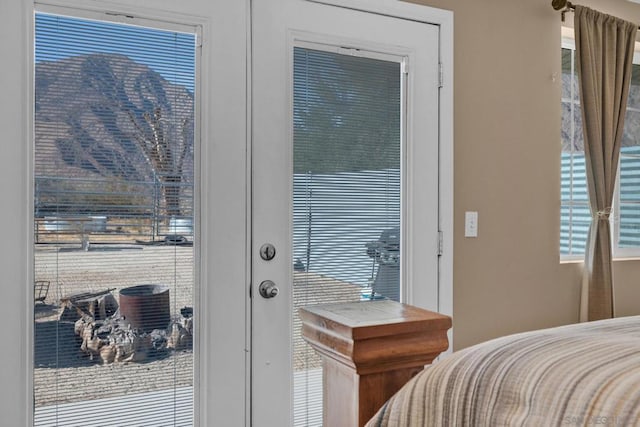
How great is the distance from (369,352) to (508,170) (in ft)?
6.84

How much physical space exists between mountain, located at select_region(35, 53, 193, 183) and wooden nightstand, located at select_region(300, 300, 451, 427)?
120 cm

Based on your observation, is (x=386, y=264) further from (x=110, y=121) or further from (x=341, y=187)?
Answer: (x=110, y=121)

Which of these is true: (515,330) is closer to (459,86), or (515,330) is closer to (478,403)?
(459,86)

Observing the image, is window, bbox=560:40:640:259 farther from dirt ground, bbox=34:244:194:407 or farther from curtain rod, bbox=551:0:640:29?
dirt ground, bbox=34:244:194:407

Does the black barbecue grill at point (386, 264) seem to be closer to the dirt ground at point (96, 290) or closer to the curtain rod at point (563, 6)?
the dirt ground at point (96, 290)

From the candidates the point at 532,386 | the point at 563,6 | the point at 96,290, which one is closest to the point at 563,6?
the point at 563,6

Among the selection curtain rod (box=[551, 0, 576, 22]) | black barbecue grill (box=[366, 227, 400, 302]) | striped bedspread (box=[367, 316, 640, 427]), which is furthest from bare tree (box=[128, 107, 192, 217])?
curtain rod (box=[551, 0, 576, 22])

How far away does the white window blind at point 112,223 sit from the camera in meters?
1.68

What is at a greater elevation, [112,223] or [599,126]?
[599,126]

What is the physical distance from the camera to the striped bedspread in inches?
22.1

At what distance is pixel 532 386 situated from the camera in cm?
63

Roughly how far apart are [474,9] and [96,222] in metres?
1.81

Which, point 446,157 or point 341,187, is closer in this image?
point 341,187

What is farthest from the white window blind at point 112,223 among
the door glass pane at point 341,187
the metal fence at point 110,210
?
the door glass pane at point 341,187
